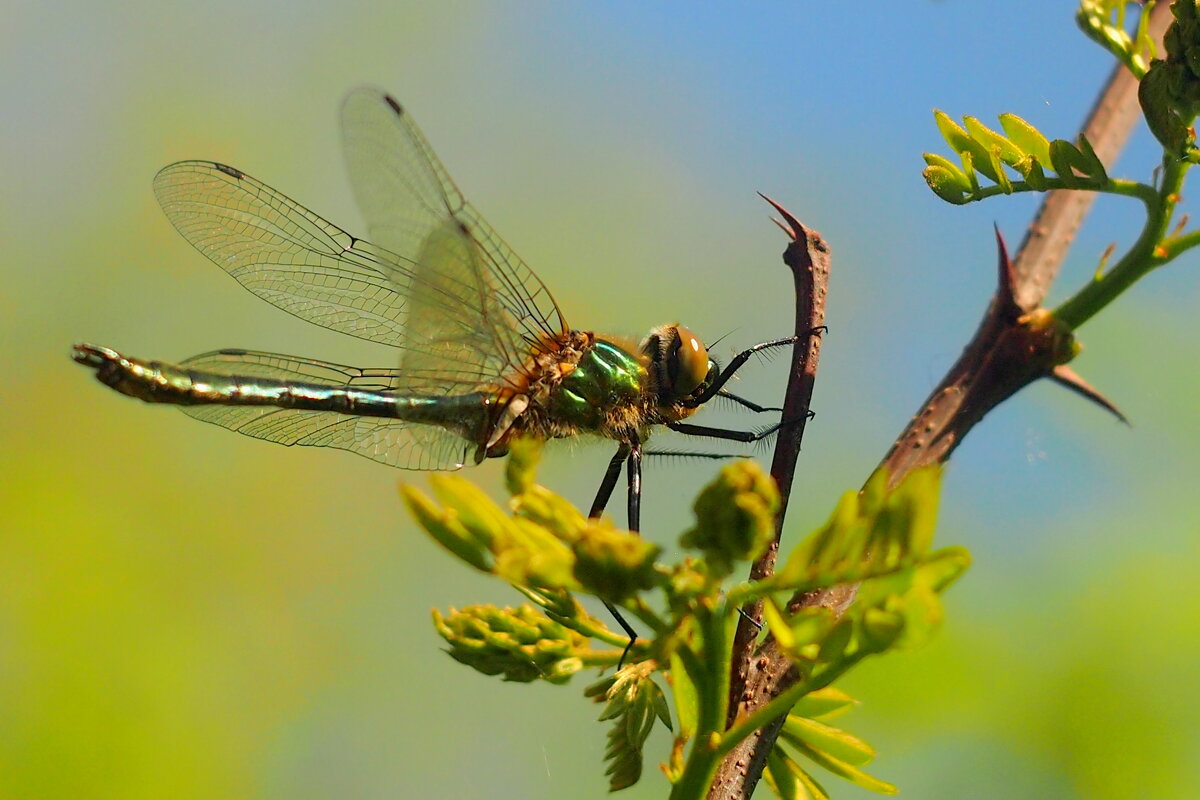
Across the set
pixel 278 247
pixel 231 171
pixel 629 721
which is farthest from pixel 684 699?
pixel 231 171

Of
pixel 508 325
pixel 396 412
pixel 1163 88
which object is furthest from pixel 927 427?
pixel 396 412

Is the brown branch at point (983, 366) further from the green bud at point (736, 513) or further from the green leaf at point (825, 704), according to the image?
the green bud at point (736, 513)

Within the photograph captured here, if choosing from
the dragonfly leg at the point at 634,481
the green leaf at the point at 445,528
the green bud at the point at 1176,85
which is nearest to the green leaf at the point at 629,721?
the green leaf at the point at 445,528

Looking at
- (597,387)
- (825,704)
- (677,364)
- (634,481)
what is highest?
(677,364)

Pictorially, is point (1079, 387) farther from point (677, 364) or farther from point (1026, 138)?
point (677, 364)

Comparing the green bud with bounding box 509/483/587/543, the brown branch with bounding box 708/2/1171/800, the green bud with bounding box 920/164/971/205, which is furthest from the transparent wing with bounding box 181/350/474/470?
the green bud with bounding box 509/483/587/543

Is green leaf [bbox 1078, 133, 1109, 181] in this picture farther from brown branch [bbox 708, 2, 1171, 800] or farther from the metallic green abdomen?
the metallic green abdomen
